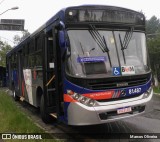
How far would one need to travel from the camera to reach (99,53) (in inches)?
302

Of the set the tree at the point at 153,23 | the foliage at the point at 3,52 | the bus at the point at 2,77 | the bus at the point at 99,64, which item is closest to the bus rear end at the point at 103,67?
the bus at the point at 99,64

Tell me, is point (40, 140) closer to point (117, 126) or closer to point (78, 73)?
point (78, 73)

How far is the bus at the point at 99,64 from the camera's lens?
7.26m

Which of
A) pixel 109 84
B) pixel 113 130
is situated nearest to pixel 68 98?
pixel 109 84

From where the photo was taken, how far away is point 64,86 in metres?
7.64

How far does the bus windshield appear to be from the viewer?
745 cm

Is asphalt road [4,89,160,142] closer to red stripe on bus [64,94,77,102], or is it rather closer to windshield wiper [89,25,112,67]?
red stripe on bus [64,94,77,102]

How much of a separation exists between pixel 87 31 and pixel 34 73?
164 inches

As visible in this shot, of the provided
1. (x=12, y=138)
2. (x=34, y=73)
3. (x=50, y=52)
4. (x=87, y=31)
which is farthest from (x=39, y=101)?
(x=87, y=31)

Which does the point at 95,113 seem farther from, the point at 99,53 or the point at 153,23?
the point at 153,23

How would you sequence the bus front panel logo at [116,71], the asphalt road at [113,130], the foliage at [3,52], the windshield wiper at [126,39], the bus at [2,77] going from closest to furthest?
1. the bus front panel logo at [116,71]
2. the windshield wiper at [126,39]
3. the asphalt road at [113,130]
4. the bus at [2,77]
5. the foliage at [3,52]

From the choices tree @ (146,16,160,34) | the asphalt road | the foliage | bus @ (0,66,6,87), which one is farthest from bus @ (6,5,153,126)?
tree @ (146,16,160,34)

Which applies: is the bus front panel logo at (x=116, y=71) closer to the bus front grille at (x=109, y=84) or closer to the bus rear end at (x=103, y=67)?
the bus rear end at (x=103, y=67)

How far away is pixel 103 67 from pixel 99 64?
13 centimetres
